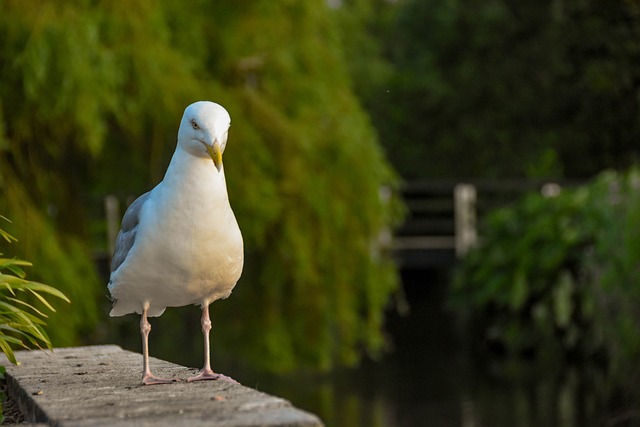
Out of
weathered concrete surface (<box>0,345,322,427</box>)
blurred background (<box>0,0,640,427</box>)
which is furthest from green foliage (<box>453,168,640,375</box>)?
weathered concrete surface (<box>0,345,322,427</box>)

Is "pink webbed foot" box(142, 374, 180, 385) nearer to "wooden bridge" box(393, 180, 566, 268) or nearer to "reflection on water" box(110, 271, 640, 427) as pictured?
"reflection on water" box(110, 271, 640, 427)

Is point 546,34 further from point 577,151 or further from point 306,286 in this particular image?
point 306,286

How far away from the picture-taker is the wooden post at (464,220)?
17.2 meters

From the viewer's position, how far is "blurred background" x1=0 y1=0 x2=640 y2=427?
7.07 m

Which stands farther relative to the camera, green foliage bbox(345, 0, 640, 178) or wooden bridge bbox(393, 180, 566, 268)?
green foliage bbox(345, 0, 640, 178)

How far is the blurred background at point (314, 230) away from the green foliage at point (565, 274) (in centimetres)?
3

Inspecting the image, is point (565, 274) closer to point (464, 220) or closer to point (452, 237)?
point (464, 220)

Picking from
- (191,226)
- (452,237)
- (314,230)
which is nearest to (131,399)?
(191,226)

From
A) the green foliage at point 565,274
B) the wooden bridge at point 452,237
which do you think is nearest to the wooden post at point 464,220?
the wooden bridge at point 452,237

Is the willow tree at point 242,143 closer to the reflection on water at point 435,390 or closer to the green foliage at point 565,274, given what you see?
the reflection on water at point 435,390

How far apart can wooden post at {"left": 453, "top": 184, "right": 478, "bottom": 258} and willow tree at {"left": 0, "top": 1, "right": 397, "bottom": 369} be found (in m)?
7.72

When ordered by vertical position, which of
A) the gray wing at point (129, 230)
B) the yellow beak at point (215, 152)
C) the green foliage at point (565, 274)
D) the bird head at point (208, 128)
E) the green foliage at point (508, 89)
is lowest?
the green foliage at point (565, 274)

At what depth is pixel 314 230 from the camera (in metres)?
8.50

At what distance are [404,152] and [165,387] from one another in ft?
75.7
